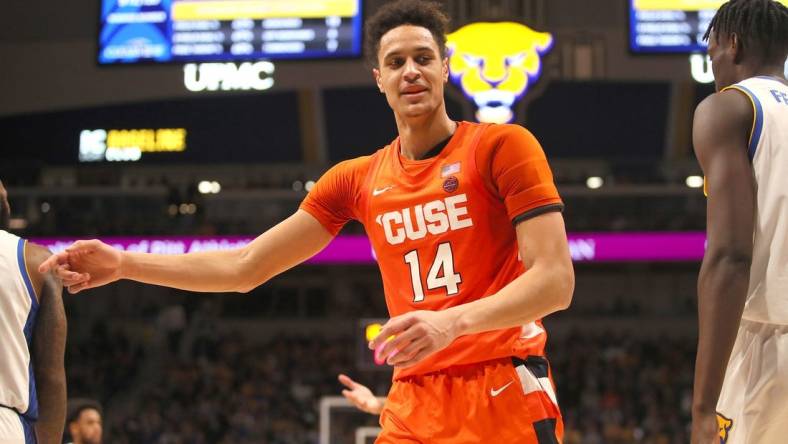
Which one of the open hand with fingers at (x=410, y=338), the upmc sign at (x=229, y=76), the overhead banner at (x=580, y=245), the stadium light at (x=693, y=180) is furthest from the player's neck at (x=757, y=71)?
the stadium light at (x=693, y=180)

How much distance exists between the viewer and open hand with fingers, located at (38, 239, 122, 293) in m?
2.80

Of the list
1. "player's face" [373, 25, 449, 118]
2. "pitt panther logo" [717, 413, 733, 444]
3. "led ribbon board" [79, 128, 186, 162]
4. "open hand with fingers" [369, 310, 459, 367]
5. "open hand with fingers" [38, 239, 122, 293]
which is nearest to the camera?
"open hand with fingers" [369, 310, 459, 367]

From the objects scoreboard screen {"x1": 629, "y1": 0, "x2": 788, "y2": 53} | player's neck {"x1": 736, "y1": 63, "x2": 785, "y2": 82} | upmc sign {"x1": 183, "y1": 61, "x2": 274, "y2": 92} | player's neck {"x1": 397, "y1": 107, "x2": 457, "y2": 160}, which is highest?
scoreboard screen {"x1": 629, "y1": 0, "x2": 788, "y2": 53}

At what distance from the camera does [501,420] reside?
106 inches

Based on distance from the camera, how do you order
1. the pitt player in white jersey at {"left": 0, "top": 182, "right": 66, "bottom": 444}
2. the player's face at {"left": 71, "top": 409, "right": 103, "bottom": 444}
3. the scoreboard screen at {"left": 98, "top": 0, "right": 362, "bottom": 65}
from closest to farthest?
1. the pitt player in white jersey at {"left": 0, "top": 182, "right": 66, "bottom": 444}
2. the player's face at {"left": 71, "top": 409, "right": 103, "bottom": 444}
3. the scoreboard screen at {"left": 98, "top": 0, "right": 362, "bottom": 65}

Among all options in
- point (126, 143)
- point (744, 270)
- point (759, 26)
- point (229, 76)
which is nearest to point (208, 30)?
point (229, 76)

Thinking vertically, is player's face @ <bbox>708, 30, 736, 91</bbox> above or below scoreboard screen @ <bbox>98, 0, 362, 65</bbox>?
below

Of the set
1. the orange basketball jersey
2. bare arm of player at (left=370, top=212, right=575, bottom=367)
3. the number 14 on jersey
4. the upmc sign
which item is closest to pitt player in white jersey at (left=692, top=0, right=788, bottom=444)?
bare arm of player at (left=370, top=212, right=575, bottom=367)

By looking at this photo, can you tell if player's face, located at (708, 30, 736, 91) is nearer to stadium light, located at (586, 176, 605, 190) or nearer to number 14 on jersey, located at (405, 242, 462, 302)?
number 14 on jersey, located at (405, 242, 462, 302)

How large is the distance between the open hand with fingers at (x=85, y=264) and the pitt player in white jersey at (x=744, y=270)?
168 centimetres

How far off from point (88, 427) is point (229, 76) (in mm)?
5576

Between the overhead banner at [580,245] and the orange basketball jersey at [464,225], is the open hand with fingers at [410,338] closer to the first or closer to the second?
the orange basketball jersey at [464,225]

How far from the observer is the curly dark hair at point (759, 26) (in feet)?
8.37

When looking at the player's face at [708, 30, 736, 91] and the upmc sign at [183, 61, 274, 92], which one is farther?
the upmc sign at [183, 61, 274, 92]
